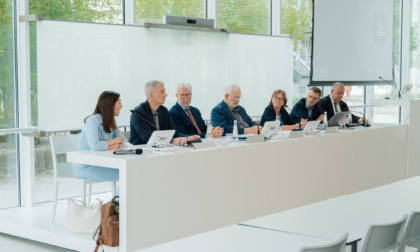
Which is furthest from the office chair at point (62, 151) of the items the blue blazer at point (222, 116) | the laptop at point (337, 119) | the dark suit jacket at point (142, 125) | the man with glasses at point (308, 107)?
the man with glasses at point (308, 107)

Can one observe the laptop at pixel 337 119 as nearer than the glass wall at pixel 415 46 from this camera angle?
Yes

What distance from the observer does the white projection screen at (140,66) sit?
220 inches

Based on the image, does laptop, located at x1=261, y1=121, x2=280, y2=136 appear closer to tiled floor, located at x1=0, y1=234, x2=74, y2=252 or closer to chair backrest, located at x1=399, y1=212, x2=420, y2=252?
tiled floor, located at x1=0, y1=234, x2=74, y2=252

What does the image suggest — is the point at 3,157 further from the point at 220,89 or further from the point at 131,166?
the point at 220,89

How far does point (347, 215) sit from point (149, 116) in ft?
8.75

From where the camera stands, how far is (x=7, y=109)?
5730 mm

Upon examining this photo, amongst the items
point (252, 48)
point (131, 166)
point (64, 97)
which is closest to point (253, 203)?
point (131, 166)

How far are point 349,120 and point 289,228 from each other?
4.29 meters

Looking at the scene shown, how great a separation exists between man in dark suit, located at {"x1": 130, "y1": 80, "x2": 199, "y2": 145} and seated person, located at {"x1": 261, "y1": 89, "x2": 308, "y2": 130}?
1392 millimetres

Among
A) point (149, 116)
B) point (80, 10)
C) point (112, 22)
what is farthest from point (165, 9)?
point (149, 116)

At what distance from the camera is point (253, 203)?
203 inches

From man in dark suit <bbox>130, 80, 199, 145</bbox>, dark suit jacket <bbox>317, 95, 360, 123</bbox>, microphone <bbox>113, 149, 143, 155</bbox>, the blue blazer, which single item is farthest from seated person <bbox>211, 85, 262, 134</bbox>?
microphone <bbox>113, 149, 143, 155</bbox>

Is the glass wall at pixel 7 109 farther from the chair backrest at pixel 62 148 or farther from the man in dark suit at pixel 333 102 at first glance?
the man in dark suit at pixel 333 102

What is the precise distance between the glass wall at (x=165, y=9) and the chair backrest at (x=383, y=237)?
4.72 meters
